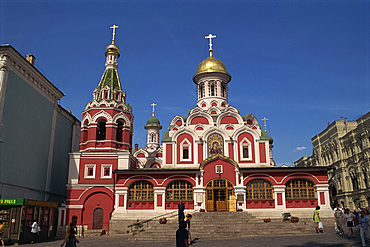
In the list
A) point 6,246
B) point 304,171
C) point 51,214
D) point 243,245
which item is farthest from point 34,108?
point 304,171

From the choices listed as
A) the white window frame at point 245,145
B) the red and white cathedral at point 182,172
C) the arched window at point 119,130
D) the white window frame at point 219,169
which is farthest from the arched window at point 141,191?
the white window frame at point 245,145

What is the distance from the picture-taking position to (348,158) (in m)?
39.9

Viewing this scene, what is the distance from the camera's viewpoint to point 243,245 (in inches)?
579

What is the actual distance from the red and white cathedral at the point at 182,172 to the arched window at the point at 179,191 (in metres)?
0.07

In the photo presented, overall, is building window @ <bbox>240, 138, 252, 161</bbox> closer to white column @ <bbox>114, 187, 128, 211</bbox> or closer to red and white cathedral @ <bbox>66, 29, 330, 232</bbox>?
red and white cathedral @ <bbox>66, 29, 330, 232</bbox>

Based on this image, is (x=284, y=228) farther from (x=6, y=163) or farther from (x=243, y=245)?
(x=6, y=163)

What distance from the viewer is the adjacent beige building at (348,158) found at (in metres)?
36.0

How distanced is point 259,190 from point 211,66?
1383 centimetres

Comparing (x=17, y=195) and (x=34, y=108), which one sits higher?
(x=34, y=108)

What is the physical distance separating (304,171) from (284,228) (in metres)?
6.83

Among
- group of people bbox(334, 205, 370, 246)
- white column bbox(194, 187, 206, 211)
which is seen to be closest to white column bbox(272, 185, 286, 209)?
white column bbox(194, 187, 206, 211)

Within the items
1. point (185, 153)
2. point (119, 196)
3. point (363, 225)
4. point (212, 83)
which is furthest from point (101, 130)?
point (363, 225)

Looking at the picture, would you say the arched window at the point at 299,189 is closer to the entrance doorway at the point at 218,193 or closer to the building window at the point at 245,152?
the building window at the point at 245,152

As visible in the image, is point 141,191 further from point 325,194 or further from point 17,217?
point 325,194
